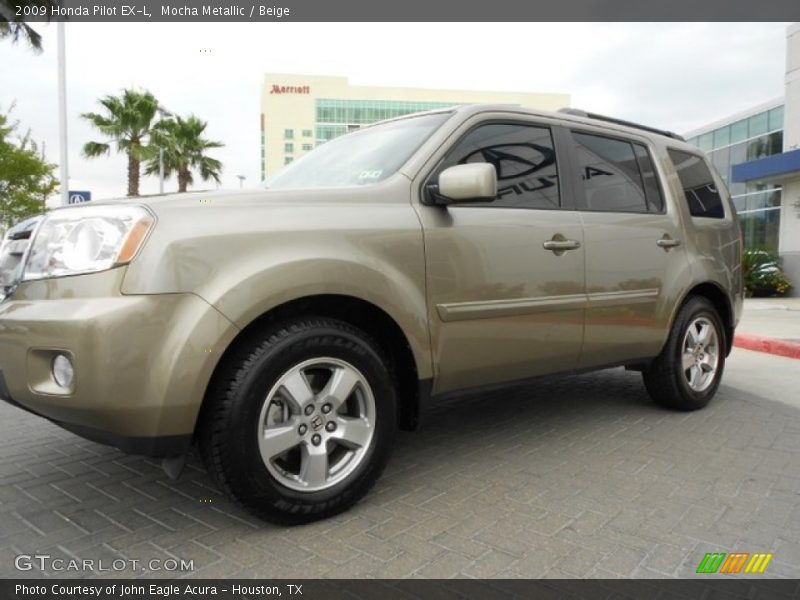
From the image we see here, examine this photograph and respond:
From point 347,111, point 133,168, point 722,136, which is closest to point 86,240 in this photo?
point 133,168

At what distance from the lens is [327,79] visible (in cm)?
9238

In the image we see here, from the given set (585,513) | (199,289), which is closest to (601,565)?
(585,513)

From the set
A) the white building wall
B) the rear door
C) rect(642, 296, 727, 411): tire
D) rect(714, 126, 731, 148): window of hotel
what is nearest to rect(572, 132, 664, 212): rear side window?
the rear door

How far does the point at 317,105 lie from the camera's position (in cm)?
9006

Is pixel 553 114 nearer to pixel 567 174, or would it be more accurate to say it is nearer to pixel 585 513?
pixel 567 174

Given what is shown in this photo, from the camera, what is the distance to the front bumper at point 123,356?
2.11 meters

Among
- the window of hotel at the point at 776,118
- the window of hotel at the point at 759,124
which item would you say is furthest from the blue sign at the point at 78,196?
the window of hotel at the point at 759,124

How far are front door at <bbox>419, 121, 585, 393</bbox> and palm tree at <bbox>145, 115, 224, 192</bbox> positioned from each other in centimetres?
2534

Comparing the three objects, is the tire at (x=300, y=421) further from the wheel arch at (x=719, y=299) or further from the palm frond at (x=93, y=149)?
the palm frond at (x=93, y=149)

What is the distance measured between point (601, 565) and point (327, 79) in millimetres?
97169

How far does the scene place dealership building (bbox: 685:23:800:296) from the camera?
1878 cm

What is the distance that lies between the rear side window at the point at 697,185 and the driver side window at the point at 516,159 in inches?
56.5
